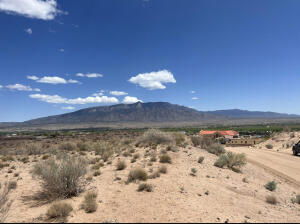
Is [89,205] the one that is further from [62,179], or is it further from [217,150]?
[217,150]

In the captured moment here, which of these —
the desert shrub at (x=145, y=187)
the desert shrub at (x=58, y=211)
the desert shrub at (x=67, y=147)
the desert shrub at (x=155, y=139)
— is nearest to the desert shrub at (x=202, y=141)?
the desert shrub at (x=155, y=139)

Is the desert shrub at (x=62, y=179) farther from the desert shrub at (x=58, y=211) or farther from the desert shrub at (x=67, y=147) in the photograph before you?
the desert shrub at (x=67, y=147)

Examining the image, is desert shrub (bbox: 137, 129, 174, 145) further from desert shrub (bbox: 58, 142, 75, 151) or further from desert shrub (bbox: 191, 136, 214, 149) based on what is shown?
desert shrub (bbox: 58, 142, 75, 151)

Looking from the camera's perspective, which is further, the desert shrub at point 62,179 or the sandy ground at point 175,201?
the desert shrub at point 62,179

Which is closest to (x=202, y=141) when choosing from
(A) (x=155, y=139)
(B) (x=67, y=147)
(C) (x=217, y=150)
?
(C) (x=217, y=150)

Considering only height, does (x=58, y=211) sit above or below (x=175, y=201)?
above

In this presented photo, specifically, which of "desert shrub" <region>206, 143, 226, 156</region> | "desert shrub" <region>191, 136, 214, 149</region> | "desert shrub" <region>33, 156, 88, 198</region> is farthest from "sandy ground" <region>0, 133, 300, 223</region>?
"desert shrub" <region>191, 136, 214, 149</region>

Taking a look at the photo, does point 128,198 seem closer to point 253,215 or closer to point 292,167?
point 253,215

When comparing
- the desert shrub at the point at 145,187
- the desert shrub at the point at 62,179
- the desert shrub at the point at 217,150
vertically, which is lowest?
the desert shrub at the point at 217,150

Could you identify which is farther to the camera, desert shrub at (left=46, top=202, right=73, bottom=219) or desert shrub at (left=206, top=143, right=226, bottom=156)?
desert shrub at (left=206, top=143, right=226, bottom=156)

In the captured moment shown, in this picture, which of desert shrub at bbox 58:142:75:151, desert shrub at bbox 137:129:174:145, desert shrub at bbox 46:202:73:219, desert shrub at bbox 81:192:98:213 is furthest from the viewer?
desert shrub at bbox 58:142:75:151

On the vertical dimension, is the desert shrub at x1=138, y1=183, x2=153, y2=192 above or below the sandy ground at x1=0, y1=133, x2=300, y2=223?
above

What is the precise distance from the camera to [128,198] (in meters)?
8.02

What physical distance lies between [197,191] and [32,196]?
6526 mm
